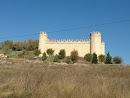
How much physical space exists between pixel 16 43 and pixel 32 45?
31.8ft

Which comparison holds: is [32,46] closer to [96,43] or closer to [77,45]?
[77,45]

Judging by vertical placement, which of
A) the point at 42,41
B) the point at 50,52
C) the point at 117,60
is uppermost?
the point at 42,41

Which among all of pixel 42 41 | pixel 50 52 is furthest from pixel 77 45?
pixel 42 41

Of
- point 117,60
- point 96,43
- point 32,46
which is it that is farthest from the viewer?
point 32,46

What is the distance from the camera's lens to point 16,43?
6247 centimetres

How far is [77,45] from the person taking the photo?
4372 cm

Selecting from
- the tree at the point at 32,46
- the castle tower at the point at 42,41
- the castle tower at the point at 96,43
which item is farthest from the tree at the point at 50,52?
the tree at the point at 32,46

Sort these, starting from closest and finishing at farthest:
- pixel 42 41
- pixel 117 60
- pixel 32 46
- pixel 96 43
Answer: pixel 96 43 < pixel 42 41 < pixel 117 60 < pixel 32 46

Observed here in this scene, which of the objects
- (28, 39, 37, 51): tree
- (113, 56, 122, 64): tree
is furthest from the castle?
(28, 39, 37, 51): tree

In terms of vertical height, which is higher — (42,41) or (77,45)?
(42,41)

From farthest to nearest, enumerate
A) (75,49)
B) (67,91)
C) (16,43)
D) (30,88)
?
(16,43)
(75,49)
(30,88)
(67,91)

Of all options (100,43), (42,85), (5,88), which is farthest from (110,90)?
(100,43)

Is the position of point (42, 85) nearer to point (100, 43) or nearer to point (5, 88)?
point (5, 88)

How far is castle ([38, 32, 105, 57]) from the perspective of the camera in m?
40.2
